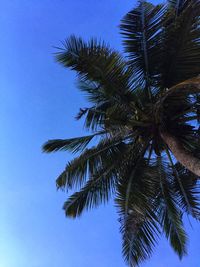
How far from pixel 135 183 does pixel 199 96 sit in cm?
280

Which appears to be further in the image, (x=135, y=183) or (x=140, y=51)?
(x=135, y=183)

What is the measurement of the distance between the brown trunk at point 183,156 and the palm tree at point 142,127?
23 mm

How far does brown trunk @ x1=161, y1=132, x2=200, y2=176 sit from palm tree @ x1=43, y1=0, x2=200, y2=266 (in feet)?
0.08

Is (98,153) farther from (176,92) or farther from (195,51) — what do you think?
(195,51)

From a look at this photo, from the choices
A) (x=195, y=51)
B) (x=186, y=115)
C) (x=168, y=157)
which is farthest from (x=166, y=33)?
(x=168, y=157)

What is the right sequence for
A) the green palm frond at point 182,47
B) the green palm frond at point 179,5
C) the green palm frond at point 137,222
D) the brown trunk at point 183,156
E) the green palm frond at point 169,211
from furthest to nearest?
the green palm frond at point 169,211 < the green palm frond at point 137,222 < the green palm frond at point 179,5 < the green palm frond at point 182,47 < the brown trunk at point 183,156

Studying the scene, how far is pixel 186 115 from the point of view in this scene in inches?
376

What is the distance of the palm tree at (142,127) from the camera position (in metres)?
8.85

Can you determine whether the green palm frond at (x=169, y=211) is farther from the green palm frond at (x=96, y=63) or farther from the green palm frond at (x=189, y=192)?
the green palm frond at (x=96, y=63)

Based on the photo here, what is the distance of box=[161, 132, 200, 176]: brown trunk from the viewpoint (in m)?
7.72

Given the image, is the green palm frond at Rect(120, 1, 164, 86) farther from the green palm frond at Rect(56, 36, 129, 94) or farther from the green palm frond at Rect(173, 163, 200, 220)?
the green palm frond at Rect(173, 163, 200, 220)

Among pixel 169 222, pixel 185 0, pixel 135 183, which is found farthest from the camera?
pixel 169 222

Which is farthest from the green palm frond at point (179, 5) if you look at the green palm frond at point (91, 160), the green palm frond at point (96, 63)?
the green palm frond at point (91, 160)

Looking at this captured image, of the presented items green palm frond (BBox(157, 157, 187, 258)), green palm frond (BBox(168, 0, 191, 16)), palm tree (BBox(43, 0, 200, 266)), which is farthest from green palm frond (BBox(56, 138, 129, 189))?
green palm frond (BBox(168, 0, 191, 16))
